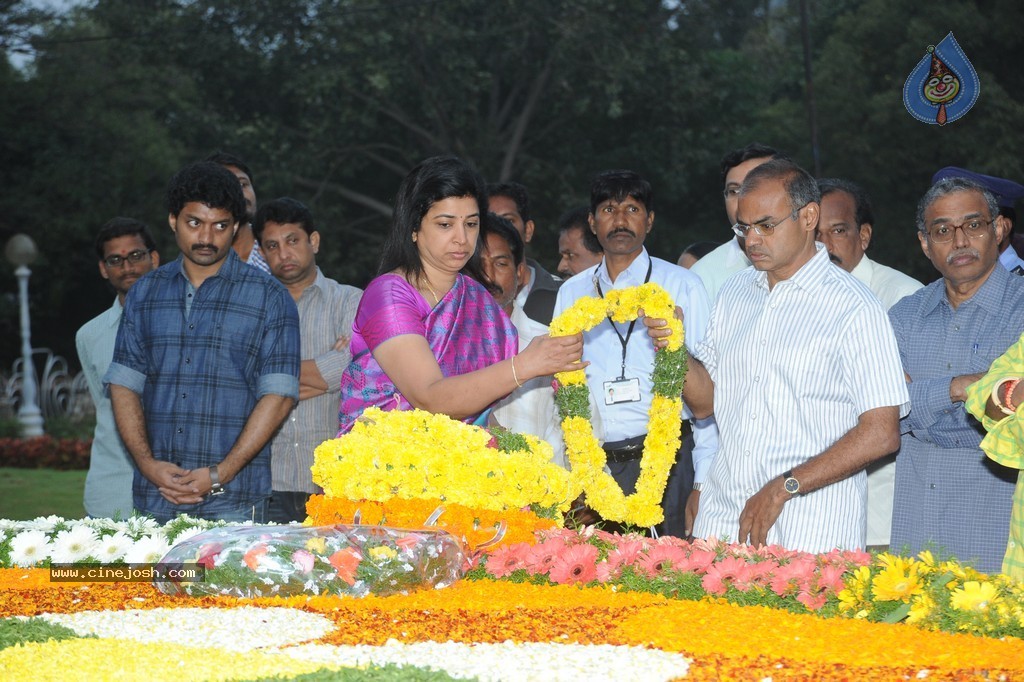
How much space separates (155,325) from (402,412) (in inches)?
68.7

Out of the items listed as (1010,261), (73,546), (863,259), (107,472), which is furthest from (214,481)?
(1010,261)

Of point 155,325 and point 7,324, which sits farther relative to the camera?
point 7,324

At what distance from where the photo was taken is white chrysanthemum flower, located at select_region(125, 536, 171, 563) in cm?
409

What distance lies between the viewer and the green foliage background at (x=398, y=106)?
23.8 metres

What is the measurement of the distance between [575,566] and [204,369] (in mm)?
2087

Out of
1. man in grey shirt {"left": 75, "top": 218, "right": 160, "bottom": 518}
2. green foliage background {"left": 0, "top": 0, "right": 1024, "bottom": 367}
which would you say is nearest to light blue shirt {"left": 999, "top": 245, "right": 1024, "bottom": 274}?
man in grey shirt {"left": 75, "top": 218, "right": 160, "bottom": 518}

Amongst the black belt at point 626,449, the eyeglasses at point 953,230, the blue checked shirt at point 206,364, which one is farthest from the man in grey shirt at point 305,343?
the eyeglasses at point 953,230

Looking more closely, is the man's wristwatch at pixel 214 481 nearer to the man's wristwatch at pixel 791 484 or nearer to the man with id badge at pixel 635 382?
the man with id badge at pixel 635 382

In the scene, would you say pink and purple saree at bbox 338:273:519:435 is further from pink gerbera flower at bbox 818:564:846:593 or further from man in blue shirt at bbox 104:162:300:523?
pink gerbera flower at bbox 818:564:846:593

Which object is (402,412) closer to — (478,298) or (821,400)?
(478,298)

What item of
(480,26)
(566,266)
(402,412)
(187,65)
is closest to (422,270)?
(402,412)

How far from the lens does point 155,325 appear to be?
17.0 ft

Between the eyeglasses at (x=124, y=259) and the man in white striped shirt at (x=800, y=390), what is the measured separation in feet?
12.2

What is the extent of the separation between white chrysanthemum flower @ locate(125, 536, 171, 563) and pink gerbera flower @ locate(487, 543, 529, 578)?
44.3 inches
